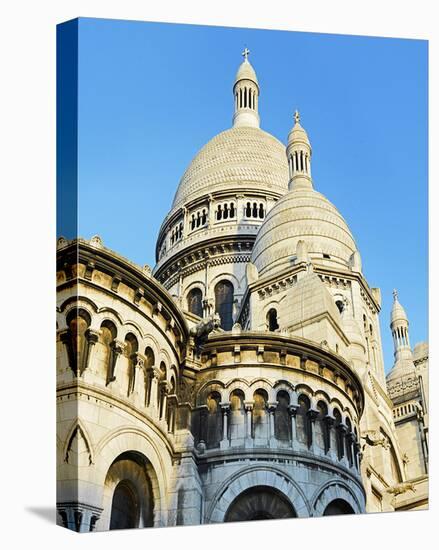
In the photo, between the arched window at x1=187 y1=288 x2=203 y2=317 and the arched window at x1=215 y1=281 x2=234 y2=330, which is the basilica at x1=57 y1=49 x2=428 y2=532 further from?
the arched window at x1=187 y1=288 x2=203 y2=317

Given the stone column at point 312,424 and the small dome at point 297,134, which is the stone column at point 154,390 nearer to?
the stone column at point 312,424

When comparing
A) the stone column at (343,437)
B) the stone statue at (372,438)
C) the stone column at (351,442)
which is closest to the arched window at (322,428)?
the stone column at (343,437)

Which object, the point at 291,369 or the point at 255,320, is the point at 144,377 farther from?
the point at 255,320

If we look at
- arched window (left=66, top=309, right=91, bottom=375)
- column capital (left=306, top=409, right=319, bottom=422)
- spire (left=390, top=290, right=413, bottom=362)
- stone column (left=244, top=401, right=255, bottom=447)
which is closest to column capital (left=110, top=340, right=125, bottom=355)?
arched window (left=66, top=309, right=91, bottom=375)

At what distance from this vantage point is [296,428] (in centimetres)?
2095

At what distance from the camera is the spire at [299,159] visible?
131ft

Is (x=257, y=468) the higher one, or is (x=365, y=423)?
(x=365, y=423)

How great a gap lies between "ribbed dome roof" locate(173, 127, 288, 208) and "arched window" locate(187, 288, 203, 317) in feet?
19.4

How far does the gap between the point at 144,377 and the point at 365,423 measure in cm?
1285

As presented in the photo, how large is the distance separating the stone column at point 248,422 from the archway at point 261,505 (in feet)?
3.49

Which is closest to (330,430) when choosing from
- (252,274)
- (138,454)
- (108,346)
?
(138,454)

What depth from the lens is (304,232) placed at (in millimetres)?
36062

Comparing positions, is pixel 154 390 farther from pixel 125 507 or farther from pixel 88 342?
pixel 125 507

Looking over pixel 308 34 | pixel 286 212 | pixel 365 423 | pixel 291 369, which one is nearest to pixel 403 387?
pixel 286 212
